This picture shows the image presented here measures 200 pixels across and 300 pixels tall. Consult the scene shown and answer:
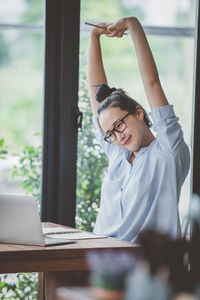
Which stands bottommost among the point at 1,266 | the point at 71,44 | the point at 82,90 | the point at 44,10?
the point at 1,266

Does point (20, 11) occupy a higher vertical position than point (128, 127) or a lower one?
higher

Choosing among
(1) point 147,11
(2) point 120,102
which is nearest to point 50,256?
(2) point 120,102

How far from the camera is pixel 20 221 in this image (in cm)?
196

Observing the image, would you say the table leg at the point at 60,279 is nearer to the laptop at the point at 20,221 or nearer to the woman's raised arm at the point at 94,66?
the laptop at the point at 20,221

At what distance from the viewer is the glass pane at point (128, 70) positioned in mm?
3043

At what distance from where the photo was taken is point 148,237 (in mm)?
671

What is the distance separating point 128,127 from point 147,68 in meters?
0.28

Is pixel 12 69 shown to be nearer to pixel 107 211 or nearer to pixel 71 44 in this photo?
pixel 71 44

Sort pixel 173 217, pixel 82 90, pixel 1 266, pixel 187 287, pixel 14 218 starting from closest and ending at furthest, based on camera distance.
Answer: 1. pixel 187 287
2. pixel 1 266
3. pixel 14 218
4. pixel 173 217
5. pixel 82 90

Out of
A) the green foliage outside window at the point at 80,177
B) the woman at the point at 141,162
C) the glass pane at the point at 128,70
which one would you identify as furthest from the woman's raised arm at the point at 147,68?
the green foliage outside window at the point at 80,177

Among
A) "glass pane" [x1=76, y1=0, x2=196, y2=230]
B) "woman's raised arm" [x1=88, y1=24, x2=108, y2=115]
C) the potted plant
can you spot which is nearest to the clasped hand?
"woman's raised arm" [x1=88, y1=24, x2=108, y2=115]

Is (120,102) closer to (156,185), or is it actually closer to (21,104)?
(156,185)

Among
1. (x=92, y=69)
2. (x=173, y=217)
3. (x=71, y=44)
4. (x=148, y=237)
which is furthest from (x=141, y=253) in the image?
(x=71, y=44)

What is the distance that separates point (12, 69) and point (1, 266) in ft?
4.77
